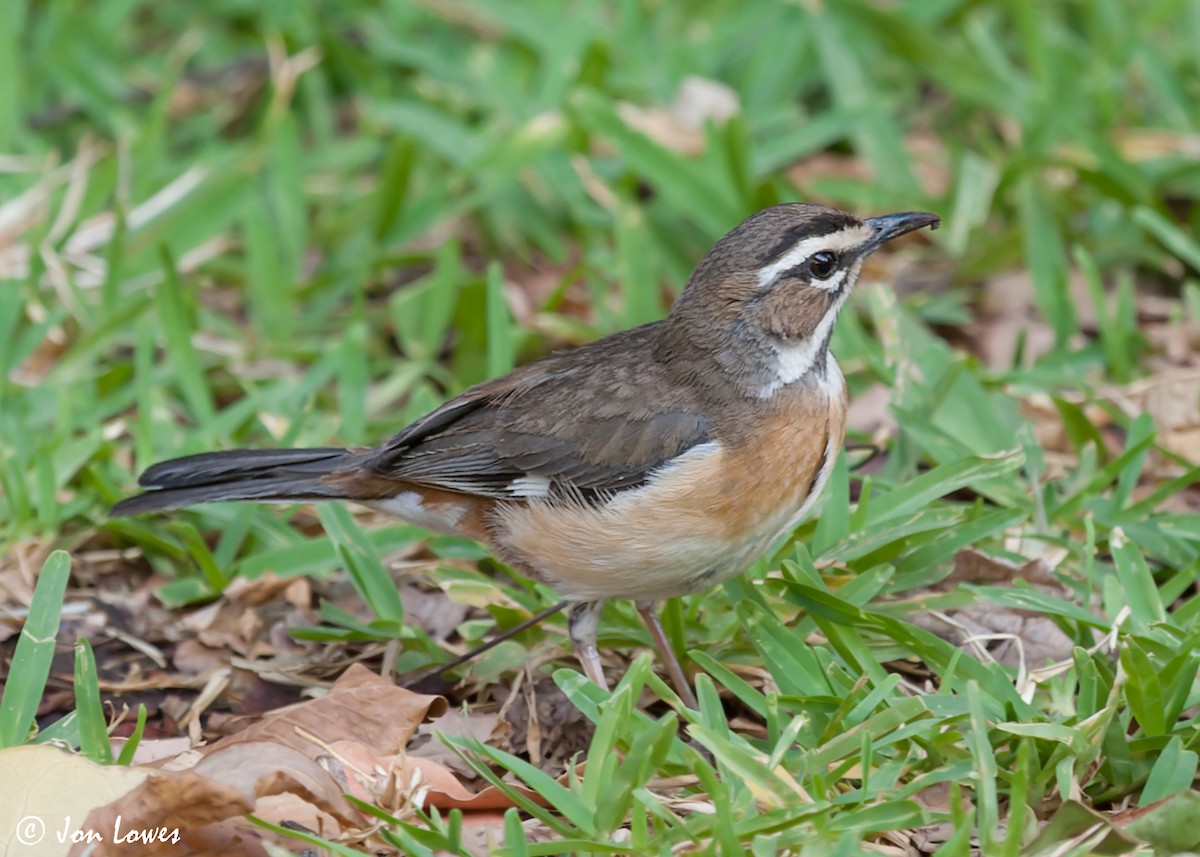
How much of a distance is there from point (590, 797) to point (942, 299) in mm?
4073

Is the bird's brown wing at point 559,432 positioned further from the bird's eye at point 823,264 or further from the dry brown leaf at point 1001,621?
the dry brown leaf at point 1001,621

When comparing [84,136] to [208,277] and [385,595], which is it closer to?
[208,277]

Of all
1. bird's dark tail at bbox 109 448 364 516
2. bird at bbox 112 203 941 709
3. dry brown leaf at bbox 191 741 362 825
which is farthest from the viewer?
bird's dark tail at bbox 109 448 364 516

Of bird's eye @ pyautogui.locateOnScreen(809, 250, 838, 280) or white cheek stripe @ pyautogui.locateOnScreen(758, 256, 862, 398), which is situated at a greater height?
bird's eye @ pyautogui.locateOnScreen(809, 250, 838, 280)

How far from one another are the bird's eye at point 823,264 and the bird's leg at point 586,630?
1342mm

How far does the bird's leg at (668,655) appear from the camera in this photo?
520 centimetres

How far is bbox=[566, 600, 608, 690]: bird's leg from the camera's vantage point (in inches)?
205

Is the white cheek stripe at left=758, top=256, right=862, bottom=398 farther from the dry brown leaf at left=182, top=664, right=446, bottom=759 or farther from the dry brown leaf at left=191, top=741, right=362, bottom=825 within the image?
the dry brown leaf at left=191, top=741, right=362, bottom=825

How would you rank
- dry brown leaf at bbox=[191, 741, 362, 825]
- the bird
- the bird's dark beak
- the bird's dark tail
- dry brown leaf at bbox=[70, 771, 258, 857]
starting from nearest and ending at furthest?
dry brown leaf at bbox=[70, 771, 258, 857], dry brown leaf at bbox=[191, 741, 362, 825], the bird, the bird's dark beak, the bird's dark tail

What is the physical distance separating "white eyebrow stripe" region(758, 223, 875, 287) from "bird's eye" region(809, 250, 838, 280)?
0.02 meters

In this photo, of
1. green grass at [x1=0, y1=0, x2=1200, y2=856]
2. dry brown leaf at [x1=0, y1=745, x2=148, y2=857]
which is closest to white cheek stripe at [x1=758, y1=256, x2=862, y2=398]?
green grass at [x1=0, y1=0, x2=1200, y2=856]

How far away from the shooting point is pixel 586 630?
5242mm

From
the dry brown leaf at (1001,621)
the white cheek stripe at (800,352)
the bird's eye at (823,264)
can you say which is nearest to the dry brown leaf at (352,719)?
the white cheek stripe at (800,352)

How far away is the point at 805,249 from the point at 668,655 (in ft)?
4.78
